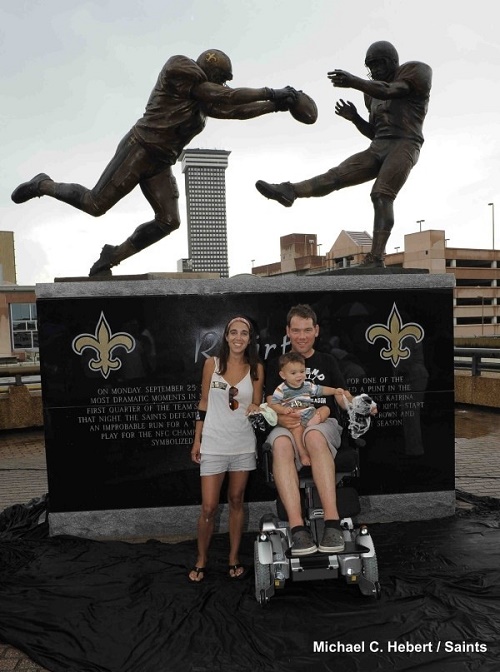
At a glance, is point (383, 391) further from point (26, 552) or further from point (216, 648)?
point (26, 552)

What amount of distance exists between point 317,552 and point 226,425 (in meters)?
1.04

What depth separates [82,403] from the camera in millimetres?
4820

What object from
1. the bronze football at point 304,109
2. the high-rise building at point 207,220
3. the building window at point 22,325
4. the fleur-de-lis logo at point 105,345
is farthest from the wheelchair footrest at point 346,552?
the high-rise building at point 207,220

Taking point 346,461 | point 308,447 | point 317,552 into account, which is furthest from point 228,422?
point 317,552

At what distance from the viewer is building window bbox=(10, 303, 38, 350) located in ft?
154

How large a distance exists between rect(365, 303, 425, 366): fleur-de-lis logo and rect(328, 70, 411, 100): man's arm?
202cm

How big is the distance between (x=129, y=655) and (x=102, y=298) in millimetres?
2889

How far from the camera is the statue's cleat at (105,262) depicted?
17.7 ft

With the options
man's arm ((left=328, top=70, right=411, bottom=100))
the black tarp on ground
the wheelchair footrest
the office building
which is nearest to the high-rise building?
the office building

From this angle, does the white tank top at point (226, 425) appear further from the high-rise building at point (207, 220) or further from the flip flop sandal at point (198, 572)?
the high-rise building at point (207, 220)

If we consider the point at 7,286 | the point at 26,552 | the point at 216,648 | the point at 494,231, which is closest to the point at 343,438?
the point at 216,648

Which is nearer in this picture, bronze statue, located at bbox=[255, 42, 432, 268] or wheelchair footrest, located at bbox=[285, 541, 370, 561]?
wheelchair footrest, located at bbox=[285, 541, 370, 561]

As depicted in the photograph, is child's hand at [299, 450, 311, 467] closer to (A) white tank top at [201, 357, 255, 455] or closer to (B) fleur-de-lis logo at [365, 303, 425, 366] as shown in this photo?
(A) white tank top at [201, 357, 255, 455]

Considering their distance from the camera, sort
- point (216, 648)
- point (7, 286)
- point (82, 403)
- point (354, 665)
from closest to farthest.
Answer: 1. point (354, 665)
2. point (216, 648)
3. point (82, 403)
4. point (7, 286)
